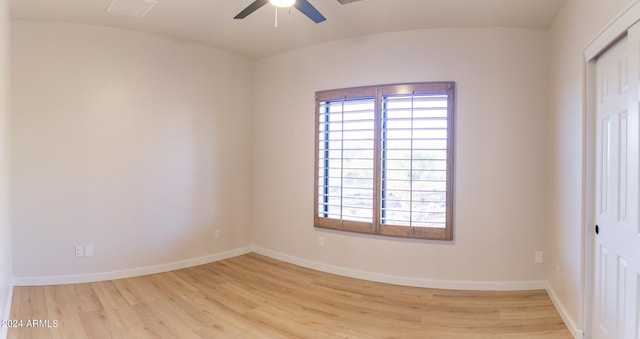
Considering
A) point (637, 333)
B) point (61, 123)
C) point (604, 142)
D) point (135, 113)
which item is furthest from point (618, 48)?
point (61, 123)

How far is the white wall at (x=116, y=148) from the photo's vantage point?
10.8 ft

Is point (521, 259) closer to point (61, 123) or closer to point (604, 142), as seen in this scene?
point (604, 142)

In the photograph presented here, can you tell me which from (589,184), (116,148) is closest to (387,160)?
(589,184)

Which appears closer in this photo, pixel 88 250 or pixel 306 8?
pixel 306 8

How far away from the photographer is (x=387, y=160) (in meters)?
3.55

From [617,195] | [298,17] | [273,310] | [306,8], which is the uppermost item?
[298,17]

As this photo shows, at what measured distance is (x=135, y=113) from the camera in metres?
3.71

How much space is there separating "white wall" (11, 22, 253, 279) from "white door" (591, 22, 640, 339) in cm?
388

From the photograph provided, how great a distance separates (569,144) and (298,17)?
2706 millimetres

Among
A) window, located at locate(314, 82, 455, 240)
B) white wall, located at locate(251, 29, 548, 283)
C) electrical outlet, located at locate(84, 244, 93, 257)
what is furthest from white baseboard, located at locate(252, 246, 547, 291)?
electrical outlet, located at locate(84, 244, 93, 257)

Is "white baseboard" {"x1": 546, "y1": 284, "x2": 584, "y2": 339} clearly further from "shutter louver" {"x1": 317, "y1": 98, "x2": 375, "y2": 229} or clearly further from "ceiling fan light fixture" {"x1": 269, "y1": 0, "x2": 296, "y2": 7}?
"ceiling fan light fixture" {"x1": 269, "y1": 0, "x2": 296, "y2": 7}

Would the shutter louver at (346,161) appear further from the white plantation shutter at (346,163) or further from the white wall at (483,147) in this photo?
the white wall at (483,147)

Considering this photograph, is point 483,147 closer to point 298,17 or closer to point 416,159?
point 416,159

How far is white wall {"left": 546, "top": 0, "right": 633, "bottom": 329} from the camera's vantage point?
2.39 meters
